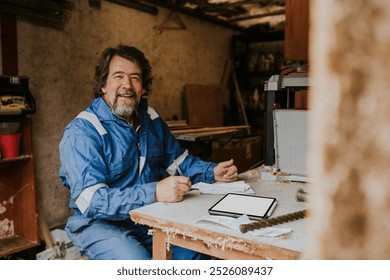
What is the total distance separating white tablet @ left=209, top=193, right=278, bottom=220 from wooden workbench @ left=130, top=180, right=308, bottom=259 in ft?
0.13

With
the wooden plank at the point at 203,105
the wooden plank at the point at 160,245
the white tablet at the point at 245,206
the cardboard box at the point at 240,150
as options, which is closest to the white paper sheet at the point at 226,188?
the white tablet at the point at 245,206

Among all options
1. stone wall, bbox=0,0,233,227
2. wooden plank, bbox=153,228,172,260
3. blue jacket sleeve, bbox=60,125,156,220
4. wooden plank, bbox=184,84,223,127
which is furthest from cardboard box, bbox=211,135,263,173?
wooden plank, bbox=153,228,172,260

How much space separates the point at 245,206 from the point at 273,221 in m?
0.20

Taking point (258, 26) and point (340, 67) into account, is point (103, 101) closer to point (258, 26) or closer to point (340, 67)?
point (340, 67)

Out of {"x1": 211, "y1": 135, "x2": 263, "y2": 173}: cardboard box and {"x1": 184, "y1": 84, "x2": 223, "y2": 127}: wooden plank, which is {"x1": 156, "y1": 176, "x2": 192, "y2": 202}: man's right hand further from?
{"x1": 184, "y1": 84, "x2": 223, "y2": 127}: wooden plank

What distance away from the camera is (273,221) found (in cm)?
124

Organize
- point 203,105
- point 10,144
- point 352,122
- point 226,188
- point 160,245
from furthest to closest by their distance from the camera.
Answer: point 203,105, point 10,144, point 226,188, point 160,245, point 352,122

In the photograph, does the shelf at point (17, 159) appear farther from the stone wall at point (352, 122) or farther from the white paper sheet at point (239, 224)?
the stone wall at point (352, 122)

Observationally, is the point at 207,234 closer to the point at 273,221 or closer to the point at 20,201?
the point at 273,221

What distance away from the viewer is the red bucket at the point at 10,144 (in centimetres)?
271

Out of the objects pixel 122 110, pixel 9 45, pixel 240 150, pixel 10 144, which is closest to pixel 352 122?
pixel 122 110

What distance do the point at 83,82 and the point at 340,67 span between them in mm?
3811

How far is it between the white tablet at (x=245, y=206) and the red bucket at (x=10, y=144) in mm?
1911

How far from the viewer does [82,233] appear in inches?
67.3
